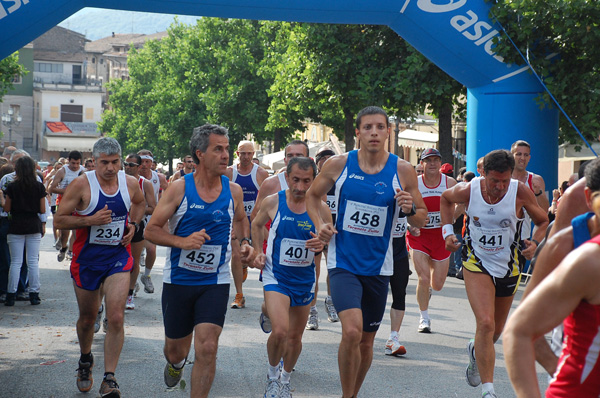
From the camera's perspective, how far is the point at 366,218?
6.04 meters

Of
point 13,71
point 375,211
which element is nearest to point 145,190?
point 375,211

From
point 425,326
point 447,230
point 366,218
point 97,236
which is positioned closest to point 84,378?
point 97,236

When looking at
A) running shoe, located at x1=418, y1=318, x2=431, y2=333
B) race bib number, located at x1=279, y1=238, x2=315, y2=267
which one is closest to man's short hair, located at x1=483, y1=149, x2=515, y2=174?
race bib number, located at x1=279, y1=238, x2=315, y2=267

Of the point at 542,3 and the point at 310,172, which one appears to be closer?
the point at 310,172

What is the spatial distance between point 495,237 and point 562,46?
6.97 m

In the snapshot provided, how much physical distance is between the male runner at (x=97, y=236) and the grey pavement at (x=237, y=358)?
58 centimetres

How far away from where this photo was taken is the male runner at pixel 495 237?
6684 mm

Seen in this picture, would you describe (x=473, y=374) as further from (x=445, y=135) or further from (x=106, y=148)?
(x=445, y=135)

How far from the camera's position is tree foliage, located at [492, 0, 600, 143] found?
12.3 metres

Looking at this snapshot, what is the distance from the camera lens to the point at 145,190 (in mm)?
10016

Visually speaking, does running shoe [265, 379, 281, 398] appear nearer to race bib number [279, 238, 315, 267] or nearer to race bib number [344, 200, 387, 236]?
race bib number [279, 238, 315, 267]

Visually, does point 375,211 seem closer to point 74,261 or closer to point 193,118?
point 74,261

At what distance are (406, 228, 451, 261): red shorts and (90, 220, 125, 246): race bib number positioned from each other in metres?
4.01

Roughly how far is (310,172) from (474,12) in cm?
681
